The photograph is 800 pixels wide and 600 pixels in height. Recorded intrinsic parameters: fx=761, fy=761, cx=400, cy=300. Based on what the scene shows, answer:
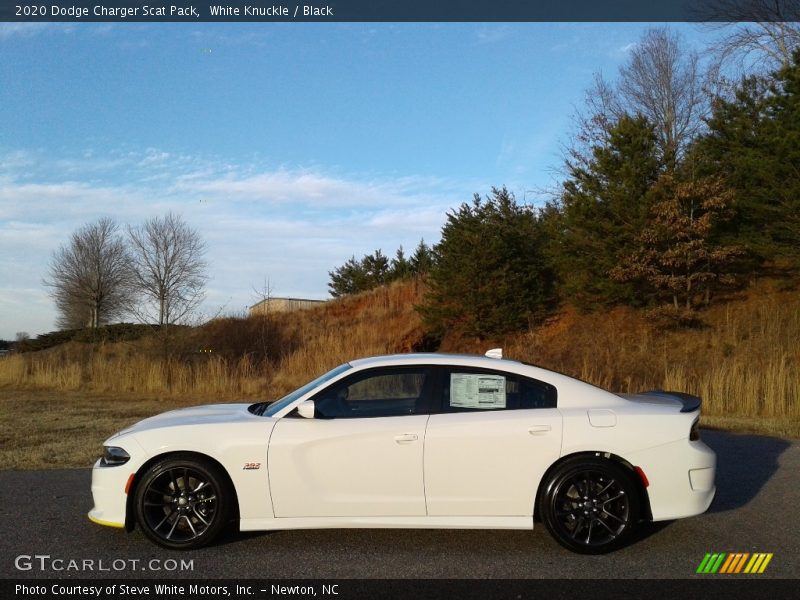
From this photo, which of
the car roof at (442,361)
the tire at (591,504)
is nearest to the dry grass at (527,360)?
the car roof at (442,361)

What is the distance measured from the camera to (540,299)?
27.1 m

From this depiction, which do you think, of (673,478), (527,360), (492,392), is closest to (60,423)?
(492,392)

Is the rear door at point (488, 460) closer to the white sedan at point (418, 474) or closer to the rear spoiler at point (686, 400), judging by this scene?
the white sedan at point (418, 474)

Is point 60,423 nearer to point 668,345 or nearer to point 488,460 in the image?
point 488,460

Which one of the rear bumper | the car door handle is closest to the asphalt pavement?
the rear bumper

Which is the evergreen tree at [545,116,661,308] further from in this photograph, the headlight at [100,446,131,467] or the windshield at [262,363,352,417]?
the headlight at [100,446,131,467]

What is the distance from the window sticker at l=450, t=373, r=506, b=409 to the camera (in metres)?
5.82

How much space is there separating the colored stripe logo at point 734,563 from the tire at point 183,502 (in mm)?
3376

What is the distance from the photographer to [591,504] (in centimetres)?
554

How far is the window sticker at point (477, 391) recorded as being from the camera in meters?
5.82

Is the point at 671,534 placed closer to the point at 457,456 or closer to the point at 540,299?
the point at 457,456

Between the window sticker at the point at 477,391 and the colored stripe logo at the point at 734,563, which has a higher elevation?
the window sticker at the point at 477,391

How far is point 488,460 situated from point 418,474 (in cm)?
52
